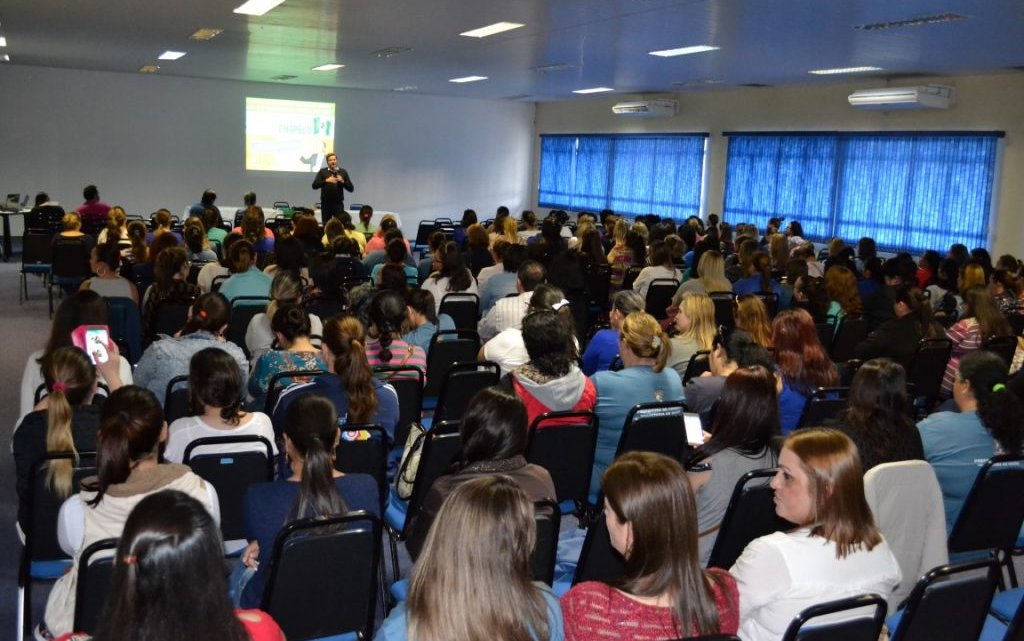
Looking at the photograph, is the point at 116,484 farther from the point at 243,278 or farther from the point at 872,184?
the point at 872,184

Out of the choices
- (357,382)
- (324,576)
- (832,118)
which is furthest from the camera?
(832,118)

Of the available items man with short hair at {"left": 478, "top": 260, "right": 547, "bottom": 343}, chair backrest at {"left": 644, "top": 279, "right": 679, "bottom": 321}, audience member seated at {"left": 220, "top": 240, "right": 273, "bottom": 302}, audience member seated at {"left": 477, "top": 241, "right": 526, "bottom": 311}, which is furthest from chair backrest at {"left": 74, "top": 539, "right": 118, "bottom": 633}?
chair backrest at {"left": 644, "top": 279, "right": 679, "bottom": 321}

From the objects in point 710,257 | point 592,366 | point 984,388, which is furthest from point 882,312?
point 984,388

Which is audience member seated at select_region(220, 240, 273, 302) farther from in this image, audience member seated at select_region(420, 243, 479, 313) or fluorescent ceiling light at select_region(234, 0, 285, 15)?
fluorescent ceiling light at select_region(234, 0, 285, 15)

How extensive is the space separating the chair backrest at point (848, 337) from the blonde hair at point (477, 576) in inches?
224

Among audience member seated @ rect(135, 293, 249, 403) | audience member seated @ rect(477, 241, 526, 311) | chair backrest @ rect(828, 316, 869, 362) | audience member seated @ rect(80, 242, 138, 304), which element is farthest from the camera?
audience member seated @ rect(477, 241, 526, 311)

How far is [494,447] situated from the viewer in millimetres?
3258

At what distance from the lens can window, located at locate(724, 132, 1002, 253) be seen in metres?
12.2

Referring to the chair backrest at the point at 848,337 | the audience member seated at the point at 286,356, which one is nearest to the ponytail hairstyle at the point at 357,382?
the audience member seated at the point at 286,356

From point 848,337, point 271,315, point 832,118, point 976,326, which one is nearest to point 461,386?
point 271,315

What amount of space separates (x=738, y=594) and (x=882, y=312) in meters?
6.20

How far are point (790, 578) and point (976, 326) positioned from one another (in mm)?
4980

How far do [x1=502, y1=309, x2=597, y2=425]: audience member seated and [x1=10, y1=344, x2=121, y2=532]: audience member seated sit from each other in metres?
1.87

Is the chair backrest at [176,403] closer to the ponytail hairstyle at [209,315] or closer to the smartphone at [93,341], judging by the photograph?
the smartphone at [93,341]
